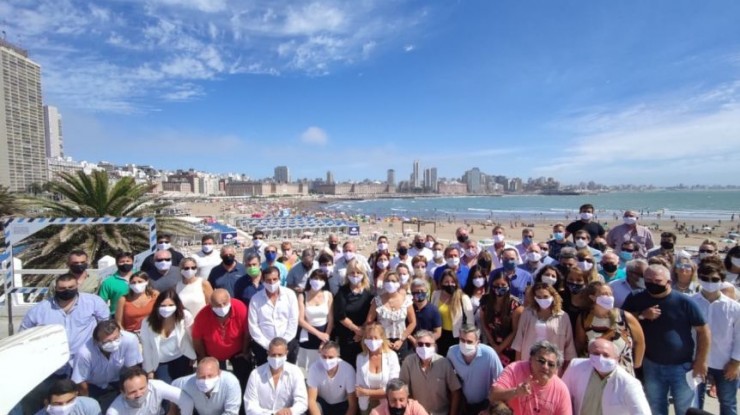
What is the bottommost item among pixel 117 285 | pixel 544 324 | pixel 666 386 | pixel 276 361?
pixel 666 386

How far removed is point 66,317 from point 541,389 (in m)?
4.48

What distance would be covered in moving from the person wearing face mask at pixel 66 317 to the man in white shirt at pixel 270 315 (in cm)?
154

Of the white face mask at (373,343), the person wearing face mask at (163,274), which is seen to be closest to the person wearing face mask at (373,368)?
the white face mask at (373,343)

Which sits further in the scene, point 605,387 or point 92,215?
point 92,215

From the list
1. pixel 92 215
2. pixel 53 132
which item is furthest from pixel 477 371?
pixel 53 132

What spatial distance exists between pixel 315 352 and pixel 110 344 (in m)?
2.14

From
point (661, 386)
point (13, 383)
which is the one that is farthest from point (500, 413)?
point (13, 383)

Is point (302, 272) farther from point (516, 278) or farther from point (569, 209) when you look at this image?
point (569, 209)

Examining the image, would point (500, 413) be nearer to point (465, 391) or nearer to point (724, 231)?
point (465, 391)

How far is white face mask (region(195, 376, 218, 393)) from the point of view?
3303mm

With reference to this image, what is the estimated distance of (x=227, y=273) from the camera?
5.00 m

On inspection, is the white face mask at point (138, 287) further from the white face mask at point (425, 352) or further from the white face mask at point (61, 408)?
the white face mask at point (425, 352)

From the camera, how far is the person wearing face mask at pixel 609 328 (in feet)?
10.5

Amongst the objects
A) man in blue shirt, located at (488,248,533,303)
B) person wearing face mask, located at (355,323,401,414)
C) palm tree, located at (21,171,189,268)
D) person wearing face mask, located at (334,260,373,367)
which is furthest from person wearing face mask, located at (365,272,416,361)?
palm tree, located at (21,171,189,268)
